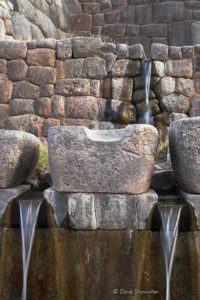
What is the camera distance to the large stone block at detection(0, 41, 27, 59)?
655cm

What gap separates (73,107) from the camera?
252 inches

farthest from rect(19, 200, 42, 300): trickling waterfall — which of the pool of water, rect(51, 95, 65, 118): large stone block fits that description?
rect(51, 95, 65, 118): large stone block

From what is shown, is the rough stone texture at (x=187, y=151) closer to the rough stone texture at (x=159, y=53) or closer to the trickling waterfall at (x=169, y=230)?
Answer: the trickling waterfall at (x=169, y=230)

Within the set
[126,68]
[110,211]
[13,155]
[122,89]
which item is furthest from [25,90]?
[110,211]

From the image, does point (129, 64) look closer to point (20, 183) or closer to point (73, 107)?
point (73, 107)

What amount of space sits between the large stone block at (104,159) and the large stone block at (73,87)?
3.75m

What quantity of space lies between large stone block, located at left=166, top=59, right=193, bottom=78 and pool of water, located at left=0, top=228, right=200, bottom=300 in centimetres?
426

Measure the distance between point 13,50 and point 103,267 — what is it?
491 centimetres

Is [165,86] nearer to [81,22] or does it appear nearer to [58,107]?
[58,107]

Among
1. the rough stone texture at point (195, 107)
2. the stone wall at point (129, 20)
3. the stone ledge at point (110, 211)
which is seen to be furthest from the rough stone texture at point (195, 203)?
the stone wall at point (129, 20)

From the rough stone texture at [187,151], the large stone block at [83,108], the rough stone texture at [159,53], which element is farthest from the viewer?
the rough stone texture at [159,53]

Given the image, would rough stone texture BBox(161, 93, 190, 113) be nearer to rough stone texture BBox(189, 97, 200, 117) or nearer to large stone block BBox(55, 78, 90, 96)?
rough stone texture BBox(189, 97, 200, 117)

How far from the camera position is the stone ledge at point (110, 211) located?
2.71 m

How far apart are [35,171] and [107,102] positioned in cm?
307
